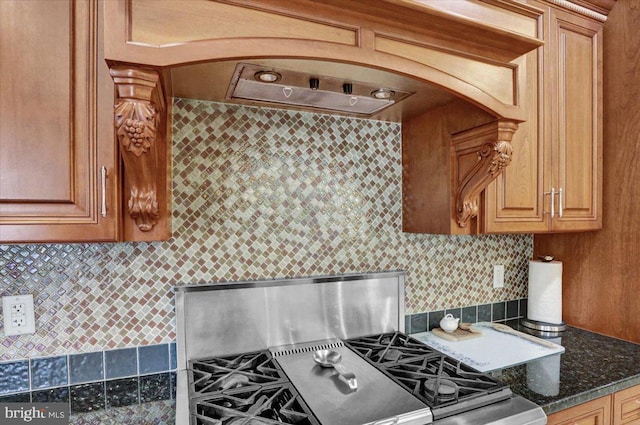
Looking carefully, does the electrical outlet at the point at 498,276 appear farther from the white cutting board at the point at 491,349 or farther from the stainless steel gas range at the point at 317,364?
the stainless steel gas range at the point at 317,364

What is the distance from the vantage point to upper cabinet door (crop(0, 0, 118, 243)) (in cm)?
86

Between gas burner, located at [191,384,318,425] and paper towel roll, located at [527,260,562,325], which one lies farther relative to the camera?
paper towel roll, located at [527,260,562,325]

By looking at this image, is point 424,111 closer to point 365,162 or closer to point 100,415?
point 365,162

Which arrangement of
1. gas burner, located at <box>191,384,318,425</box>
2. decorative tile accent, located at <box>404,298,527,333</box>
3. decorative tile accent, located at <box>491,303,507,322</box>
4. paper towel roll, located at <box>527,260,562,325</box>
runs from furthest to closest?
decorative tile accent, located at <box>491,303,507,322</box>, paper towel roll, located at <box>527,260,562,325</box>, decorative tile accent, located at <box>404,298,527,333</box>, gas burner, located at <box>191,384,318,425</box>

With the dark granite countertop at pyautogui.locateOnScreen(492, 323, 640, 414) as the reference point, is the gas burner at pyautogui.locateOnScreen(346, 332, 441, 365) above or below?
above

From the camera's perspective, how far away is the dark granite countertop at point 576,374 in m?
1.21

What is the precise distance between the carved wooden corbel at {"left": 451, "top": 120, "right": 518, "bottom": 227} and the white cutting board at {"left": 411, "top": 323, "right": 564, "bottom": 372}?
1.80 feet

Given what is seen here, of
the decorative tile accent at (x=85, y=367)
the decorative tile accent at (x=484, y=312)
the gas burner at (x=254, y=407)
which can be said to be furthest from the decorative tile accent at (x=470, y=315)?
Answer: the decorative tile accent at (x=85, y=367)

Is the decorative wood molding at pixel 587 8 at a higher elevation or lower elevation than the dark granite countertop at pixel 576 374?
higher

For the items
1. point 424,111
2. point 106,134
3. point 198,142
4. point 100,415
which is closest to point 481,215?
point 424,111

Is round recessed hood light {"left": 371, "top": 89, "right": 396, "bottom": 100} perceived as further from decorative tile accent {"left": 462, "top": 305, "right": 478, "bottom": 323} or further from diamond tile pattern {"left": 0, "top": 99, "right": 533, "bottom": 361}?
decorative tile accent {"left": 462, "top": 305, "right": 478, "bottom": 323}

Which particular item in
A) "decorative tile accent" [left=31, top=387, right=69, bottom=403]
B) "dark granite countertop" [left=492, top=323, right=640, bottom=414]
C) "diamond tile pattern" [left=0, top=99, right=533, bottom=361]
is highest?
"diamond tile pattern" [left=0, top=99, right=533, bottom=361]

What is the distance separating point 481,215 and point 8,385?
1.79 metres

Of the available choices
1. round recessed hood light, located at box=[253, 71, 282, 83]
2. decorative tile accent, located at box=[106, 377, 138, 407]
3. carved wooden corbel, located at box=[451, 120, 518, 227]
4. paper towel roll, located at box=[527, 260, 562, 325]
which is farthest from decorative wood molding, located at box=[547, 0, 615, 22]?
decorative tile accent, located at box=[106, 377, 138, 407]
